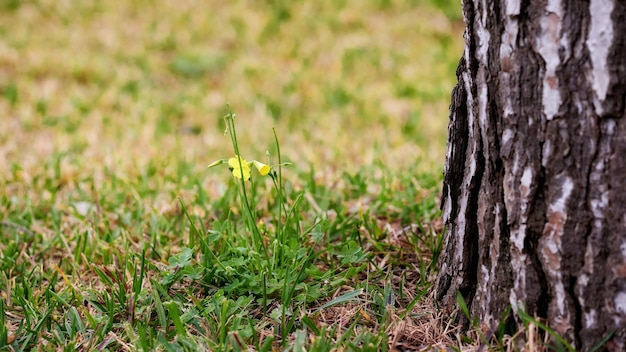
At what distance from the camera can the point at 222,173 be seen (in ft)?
13.3

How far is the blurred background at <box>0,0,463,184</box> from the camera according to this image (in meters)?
A: 4.57

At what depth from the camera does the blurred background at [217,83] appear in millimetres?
4570

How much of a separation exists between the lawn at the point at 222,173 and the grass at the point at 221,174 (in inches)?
0.5

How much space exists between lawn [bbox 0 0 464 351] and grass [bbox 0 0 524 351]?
0.04ft

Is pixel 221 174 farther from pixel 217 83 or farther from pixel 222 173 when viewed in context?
pixel 217 83

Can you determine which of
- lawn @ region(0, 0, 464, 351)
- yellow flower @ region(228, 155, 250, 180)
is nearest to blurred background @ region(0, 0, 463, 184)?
lawn @ region(0, 0, 464, 351)

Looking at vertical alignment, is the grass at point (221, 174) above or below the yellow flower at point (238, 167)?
below

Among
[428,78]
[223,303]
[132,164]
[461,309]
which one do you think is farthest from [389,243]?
[428,78]

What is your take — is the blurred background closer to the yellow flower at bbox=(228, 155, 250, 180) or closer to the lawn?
the lawn

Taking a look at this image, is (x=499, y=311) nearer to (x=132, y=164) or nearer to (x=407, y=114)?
(x=132, y=164)

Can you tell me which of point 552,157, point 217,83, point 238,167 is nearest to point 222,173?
point 238,167

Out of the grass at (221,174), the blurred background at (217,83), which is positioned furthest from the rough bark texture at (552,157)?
the blurred background at (217,83)

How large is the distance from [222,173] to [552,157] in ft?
8.61

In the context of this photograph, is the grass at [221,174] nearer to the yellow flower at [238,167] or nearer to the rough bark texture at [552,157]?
the yellow flower at [238,167]
